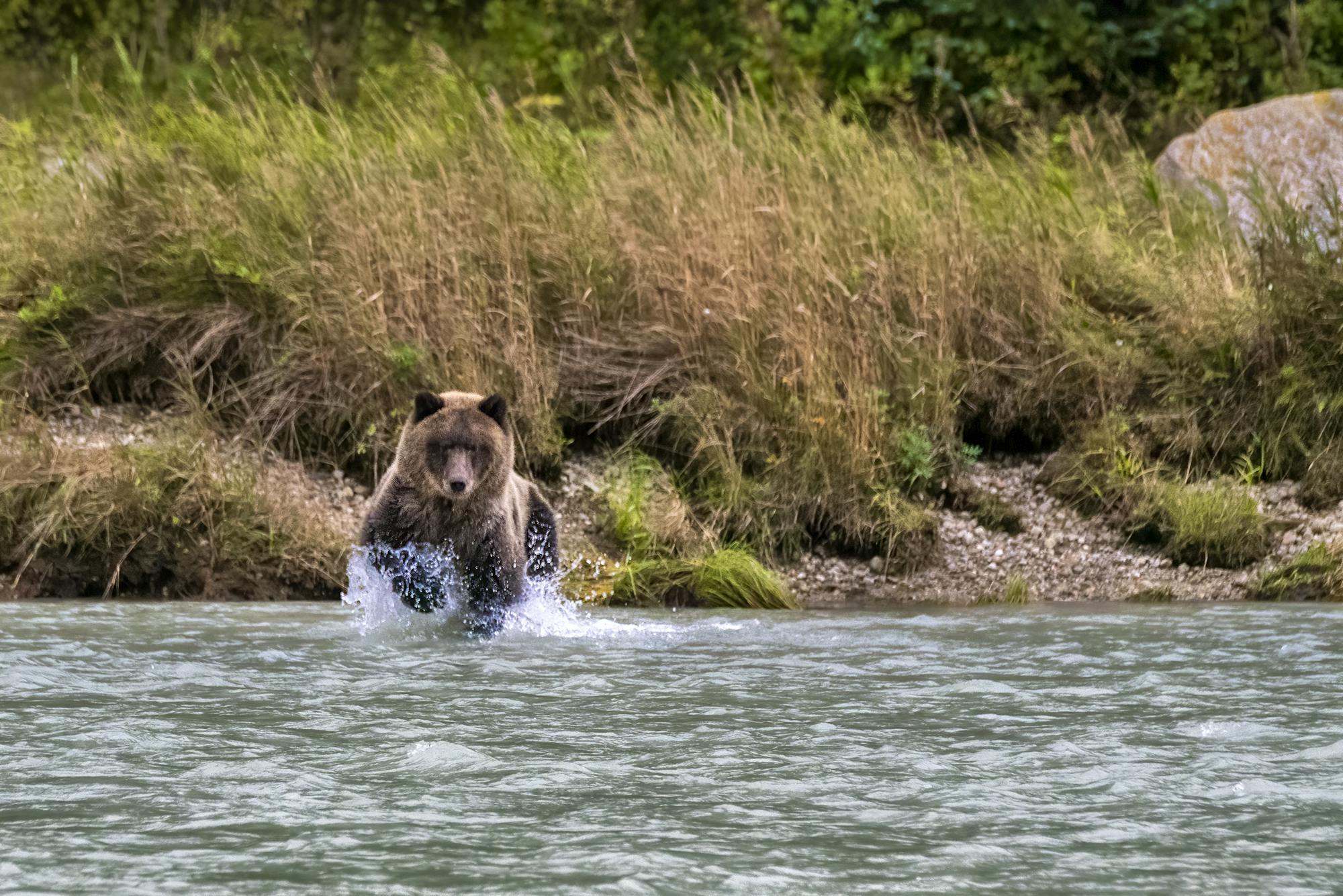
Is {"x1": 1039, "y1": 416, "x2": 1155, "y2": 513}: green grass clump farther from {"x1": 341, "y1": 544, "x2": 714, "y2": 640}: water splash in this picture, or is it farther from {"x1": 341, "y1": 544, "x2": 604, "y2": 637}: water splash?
{"x1": 341, "y1": 544, "x2": 604, "y2": 637}: water splash

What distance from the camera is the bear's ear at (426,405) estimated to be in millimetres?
8086

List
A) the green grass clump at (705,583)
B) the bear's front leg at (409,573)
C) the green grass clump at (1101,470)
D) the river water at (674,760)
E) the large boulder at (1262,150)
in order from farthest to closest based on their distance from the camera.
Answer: the large boulder at (1262,150)
the green grass clump at (1101,470)
the green grass clump at (705,583)
the bear's front leg at (409,573)
the river water at (674,760)

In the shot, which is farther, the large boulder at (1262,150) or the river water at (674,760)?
the large boulder at (1262,150)

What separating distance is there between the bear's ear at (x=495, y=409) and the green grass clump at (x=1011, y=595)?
3146 mm

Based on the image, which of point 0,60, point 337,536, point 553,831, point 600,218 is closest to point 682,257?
point 600,218

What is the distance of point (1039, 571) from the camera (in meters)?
9.98

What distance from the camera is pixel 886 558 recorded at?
10.0 metres

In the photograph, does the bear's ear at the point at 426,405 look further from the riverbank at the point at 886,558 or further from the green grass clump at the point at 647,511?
the green grass clump at the point at 647,511

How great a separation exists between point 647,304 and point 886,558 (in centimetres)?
241

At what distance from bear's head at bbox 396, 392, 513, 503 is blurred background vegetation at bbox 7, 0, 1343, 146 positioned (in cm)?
813

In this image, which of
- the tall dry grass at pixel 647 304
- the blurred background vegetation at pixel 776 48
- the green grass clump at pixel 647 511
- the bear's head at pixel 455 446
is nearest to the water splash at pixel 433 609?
the bear's head at pixel 455 446

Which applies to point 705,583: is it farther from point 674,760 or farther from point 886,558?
point 674,760

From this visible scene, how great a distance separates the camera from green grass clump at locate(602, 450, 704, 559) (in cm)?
992

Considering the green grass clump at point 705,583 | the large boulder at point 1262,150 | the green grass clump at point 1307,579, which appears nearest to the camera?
the green grass clump at point 1307,579
